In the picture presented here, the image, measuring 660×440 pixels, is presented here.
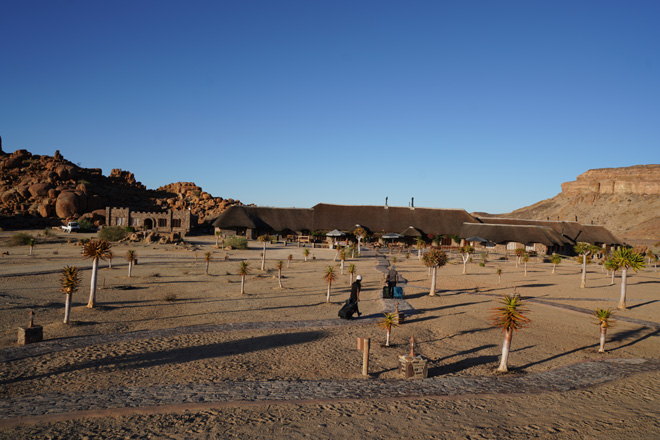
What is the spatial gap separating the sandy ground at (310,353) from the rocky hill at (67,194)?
4531 centimetres

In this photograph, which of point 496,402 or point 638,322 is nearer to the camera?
point 496,402

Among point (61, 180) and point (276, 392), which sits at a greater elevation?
point (61, 180)

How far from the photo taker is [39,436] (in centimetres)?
593

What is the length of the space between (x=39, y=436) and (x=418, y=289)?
18710mm

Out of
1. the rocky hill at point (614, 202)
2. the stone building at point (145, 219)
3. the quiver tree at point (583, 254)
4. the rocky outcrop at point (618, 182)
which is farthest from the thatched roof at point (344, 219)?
the rocky outcrop at point (618, 182)

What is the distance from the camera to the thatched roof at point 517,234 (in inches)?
2012

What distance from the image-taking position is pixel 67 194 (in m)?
64.8

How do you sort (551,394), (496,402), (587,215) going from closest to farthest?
(496,402)
(551,394)
(587,215)

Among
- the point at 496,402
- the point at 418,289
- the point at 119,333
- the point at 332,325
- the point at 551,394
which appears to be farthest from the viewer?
the point at 418,289

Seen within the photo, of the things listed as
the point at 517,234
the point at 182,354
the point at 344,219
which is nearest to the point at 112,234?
the point at 344,219

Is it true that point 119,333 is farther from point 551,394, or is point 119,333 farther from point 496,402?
point 551,394

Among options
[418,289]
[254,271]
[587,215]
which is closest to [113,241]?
[254,271]

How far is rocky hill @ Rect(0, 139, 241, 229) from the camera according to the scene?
63.0 m

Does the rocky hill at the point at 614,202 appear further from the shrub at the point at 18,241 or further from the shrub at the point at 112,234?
the shrub at the point at 18,241
